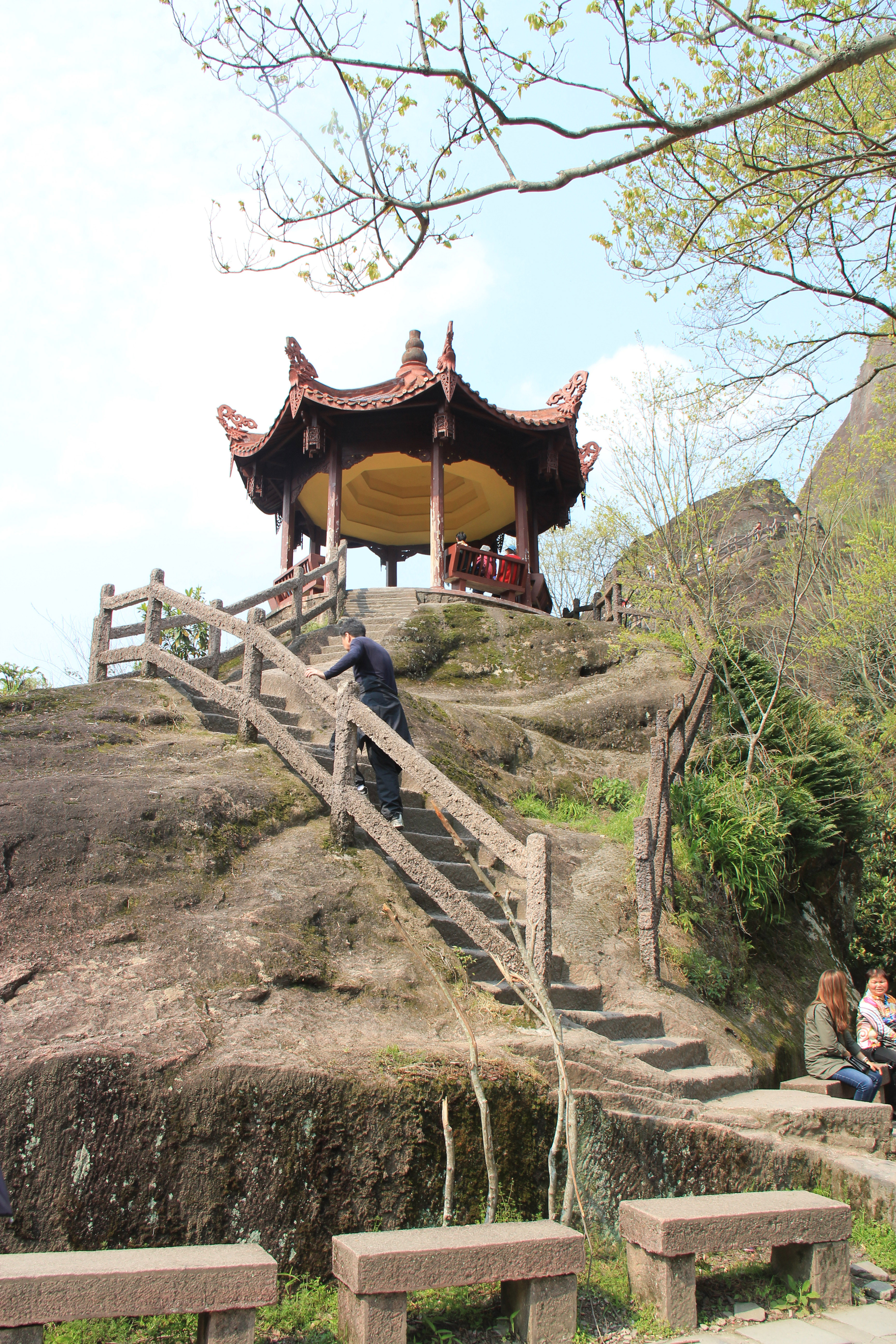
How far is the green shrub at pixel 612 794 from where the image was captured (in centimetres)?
1057

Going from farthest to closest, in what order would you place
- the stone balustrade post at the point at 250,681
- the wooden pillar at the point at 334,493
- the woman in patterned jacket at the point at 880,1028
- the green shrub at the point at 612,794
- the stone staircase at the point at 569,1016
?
the wooden pillar at the point at 334,493 < the green shrub at the point at 612,794 < the woman in patterned jacket at the point at 880,1028 < the stone balustrade post at the point at 250,681 < the stone staircase at the point at 569,1016

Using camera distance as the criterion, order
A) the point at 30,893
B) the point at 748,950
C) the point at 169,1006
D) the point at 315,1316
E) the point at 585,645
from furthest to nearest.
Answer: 1. the point at 585,645
2. the point at 748,950
3. the point at 30,893
4. the point at 169,1006
5. the point at 315,1316

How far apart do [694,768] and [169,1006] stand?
269 inches

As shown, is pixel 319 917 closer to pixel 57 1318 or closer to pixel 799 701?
pixel 57 1318

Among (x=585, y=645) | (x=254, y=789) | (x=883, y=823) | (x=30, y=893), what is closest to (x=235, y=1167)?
(x=30, y=893)

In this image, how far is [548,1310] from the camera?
350 centimetres

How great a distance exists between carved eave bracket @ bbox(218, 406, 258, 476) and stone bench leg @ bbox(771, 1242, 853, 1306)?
55.4ft

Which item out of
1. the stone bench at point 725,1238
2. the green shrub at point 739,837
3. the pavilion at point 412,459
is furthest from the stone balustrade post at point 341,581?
the stone bench at point 725,1238

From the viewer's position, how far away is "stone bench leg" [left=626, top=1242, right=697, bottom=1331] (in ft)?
12.4

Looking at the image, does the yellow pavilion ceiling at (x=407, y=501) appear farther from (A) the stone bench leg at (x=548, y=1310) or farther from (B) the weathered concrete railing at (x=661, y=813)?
(A) the stone bench leg at (x=548, y=1310)

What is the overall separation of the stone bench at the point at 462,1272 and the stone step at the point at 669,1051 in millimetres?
2086

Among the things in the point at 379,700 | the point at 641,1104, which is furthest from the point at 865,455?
the point at 641,1104

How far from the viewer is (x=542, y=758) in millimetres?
10961

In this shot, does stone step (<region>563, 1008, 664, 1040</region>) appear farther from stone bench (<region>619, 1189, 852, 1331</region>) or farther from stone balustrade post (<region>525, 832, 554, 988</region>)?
stone bench (<region>619, 1189, 852, 1331</region>)
